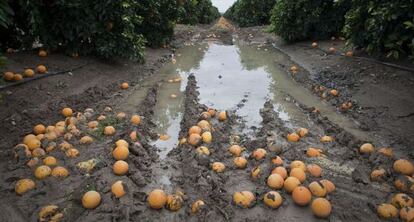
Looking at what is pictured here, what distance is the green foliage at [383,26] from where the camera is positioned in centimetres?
717

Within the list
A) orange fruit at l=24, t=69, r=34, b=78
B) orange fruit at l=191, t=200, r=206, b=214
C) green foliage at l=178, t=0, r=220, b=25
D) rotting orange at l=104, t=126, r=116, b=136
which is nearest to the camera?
orange fruit at l=191, t=200, r=206, b=214

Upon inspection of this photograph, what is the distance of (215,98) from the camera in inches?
323

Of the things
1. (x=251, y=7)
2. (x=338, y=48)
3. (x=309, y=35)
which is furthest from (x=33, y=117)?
(x=251, y=7)

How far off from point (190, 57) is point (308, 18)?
201 inches

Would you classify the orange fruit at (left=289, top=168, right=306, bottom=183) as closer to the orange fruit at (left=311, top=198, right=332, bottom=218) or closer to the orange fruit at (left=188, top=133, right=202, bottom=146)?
the orange fruit at (left=311, top=198, right=332, bottom=218)

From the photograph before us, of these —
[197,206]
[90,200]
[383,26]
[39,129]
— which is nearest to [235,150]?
[197,206]

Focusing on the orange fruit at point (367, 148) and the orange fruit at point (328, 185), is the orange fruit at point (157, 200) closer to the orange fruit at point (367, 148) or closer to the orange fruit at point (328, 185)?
the orange fruit at point (328, 185)

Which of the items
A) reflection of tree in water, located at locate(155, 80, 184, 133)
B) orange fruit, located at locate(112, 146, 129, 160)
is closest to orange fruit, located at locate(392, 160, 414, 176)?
orange fruit, located at locate(112, 146, 129, 160)

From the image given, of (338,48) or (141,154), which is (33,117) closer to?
(141,154)

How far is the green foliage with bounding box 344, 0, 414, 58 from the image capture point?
23.5 feet

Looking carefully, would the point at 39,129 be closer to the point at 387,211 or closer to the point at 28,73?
the point at 28,73

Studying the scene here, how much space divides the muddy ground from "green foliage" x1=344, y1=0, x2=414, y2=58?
594mm

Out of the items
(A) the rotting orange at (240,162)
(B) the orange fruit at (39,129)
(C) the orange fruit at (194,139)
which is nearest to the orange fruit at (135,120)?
(C) the orange fruit at (194,139)

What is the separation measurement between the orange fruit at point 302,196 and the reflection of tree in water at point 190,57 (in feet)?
26.1
